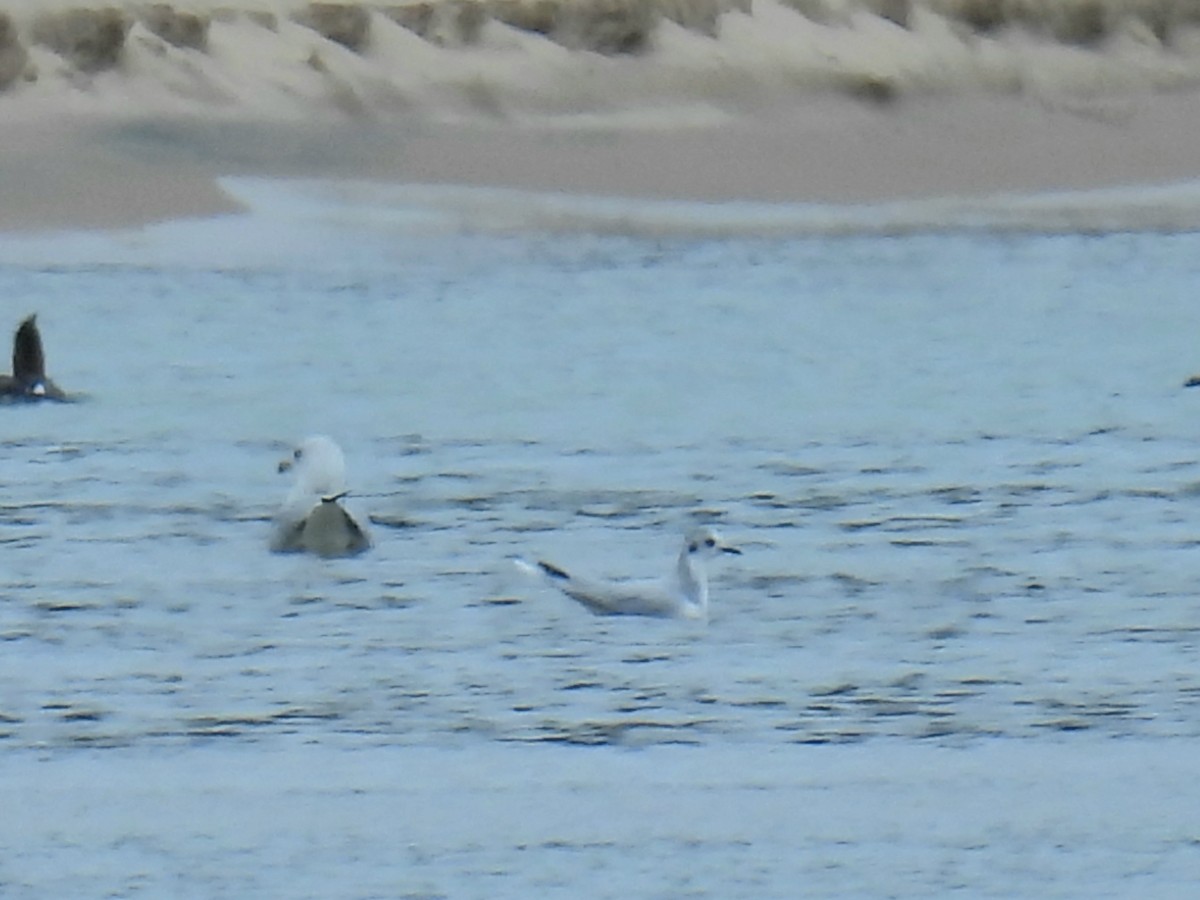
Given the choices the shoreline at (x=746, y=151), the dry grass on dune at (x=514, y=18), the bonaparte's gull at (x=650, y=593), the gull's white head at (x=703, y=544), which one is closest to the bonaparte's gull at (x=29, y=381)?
the gull's white head at (x=703, y=544)

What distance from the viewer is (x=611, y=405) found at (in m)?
13.2

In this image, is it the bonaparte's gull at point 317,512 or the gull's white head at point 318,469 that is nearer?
the bonaparte's gull at point 317,512

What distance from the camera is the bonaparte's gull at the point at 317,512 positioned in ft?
31.0

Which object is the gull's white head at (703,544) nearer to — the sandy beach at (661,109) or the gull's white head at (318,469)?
the gull's white head at (318,469)

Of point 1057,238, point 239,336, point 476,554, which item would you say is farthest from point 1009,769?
point 1057,238

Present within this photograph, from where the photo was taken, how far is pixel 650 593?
27.7ft

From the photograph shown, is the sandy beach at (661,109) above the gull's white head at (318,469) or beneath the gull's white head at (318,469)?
above

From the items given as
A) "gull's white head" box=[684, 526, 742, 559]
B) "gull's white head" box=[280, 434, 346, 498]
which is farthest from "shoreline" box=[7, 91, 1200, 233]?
"gull's white head" box=[684, 526, 742, 559]

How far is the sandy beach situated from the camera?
2253 centimetres

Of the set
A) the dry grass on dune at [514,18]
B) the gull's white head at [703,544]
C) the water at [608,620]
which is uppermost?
the dry grass on dune at [514,18]

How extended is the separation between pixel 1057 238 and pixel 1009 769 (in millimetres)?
15941

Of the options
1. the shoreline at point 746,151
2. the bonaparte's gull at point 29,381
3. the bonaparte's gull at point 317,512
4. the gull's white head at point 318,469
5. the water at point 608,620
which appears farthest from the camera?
the shoreline at point 746,151

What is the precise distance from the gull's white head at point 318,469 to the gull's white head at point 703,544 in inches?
60.4

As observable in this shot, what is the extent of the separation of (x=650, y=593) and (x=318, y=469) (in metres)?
1.89
